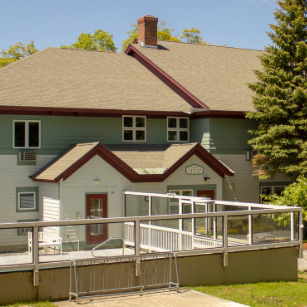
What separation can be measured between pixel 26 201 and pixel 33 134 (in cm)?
274

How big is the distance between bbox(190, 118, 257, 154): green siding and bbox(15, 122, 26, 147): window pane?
7804 millimetres

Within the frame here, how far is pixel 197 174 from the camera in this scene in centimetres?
2047

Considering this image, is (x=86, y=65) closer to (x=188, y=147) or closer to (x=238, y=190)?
(x=188, y=147)

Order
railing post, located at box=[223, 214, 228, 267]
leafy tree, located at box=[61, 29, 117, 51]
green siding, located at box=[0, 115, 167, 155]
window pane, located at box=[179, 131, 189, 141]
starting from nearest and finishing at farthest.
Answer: railing post, located at box=[223, 214, 228, 267] → green siding, located at box=[0, 115, 167, 155] → window pane, located at box=[179, 131, 189, 141] → leafy tree, located at box=[61, 29, 117, 51]

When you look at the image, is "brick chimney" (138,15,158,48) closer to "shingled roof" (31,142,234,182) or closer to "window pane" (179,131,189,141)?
"window pane" (179,131,189,141)

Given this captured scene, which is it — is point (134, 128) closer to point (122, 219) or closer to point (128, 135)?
point (128, 135)

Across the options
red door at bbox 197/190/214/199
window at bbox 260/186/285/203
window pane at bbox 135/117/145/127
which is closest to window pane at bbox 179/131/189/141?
window pane at bbox 135/117/145/127

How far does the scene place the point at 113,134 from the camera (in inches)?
838

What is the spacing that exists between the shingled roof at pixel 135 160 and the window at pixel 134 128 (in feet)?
1.59


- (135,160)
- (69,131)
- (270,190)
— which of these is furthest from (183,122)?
(69,131)

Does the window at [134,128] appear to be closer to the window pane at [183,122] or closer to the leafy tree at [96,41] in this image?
the window pane at [183,122]

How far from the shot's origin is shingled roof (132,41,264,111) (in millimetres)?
22609

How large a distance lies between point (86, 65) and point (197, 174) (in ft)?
27.8

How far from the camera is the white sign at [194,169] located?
20.3 meters
